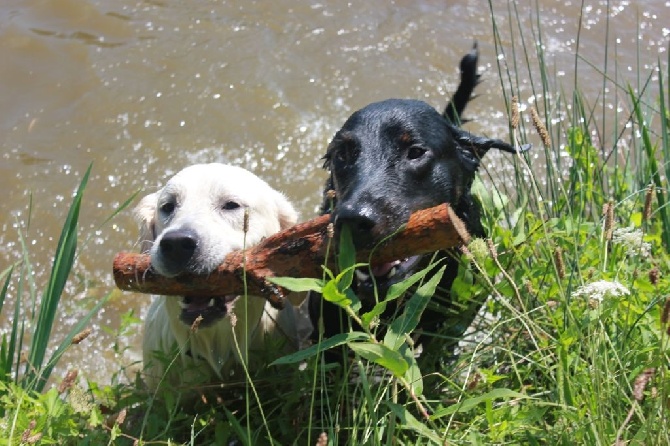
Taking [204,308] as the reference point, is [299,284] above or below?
above

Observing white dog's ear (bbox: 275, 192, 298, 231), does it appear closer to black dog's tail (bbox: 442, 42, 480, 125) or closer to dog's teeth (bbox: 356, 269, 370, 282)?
dog's teeth (bbox: 356, 269, 370, 282)

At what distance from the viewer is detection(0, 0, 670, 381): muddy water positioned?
6289 mm

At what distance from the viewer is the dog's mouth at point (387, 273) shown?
3426 millimetres

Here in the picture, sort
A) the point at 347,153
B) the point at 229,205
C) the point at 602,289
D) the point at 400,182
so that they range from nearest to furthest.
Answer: the point at 602,289 → the point at 400,182 → the point at 229,205 → the point at 347,153

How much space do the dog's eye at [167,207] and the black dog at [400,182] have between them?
2.54 ft

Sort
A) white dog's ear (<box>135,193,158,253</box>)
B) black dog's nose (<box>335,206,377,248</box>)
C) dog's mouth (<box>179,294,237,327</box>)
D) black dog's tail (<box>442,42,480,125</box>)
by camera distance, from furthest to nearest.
A: black dog's tail (<box>442,42,480,125</box>)
white dog's ear (<box>135,193,158,253</box>)
dog's mouth (<box>179,294,237,327</box>)
black dog's nose (<box>335,206,377,248</box>)

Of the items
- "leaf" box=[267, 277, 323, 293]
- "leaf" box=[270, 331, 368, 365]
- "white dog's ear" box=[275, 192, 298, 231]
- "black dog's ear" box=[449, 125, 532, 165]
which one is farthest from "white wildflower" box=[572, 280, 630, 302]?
"white dog's ear" box=[275, 192, 298, 231]

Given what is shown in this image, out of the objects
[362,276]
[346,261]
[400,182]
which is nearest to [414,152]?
[400,182]

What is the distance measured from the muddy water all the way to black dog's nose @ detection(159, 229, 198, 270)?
232 centimetres

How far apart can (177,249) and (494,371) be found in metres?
1.37

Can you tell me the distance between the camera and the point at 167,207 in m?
3.99

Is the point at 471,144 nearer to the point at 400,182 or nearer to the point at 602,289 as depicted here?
the point at 400,182

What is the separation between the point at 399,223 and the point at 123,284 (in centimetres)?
115

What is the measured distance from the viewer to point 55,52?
732 cm
